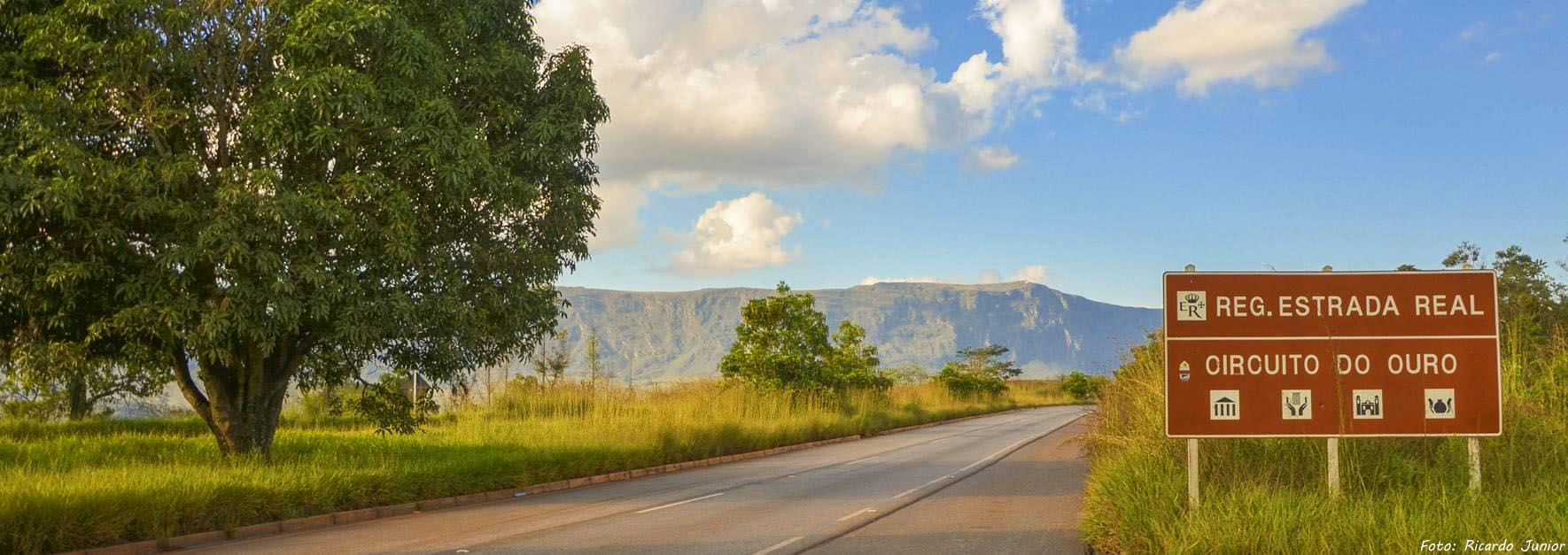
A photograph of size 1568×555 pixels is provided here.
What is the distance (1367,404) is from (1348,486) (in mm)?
850

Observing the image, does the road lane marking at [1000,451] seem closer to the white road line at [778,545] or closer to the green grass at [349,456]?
the green grass at [349,456]

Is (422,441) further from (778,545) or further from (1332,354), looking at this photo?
(1332,354)

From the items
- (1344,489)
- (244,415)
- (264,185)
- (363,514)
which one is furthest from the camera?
(244,415)

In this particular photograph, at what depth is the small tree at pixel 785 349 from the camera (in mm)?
41156

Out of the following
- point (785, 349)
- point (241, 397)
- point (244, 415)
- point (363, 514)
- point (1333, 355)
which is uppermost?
point (785, 349)

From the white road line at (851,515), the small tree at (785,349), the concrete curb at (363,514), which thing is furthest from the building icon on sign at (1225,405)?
the small tree at (785,349)

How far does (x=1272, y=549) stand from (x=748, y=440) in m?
20.7

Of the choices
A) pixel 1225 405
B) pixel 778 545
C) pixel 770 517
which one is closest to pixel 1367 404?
pixel 1225 405

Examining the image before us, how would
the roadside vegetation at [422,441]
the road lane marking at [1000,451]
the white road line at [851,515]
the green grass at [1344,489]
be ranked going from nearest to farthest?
1. the green grass at [1344,489]
2. the roadside vegetation at [422,441]
3. the white road line at [851,515]
4. the road lane marking at [1000,451]

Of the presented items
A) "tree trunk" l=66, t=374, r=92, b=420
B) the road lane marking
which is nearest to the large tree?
the road lane marking

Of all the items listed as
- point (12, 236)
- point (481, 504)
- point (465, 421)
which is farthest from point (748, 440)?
point (12, 236)

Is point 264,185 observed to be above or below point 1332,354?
above

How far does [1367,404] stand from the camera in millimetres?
10945

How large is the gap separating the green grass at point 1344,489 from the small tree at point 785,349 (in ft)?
86.1
